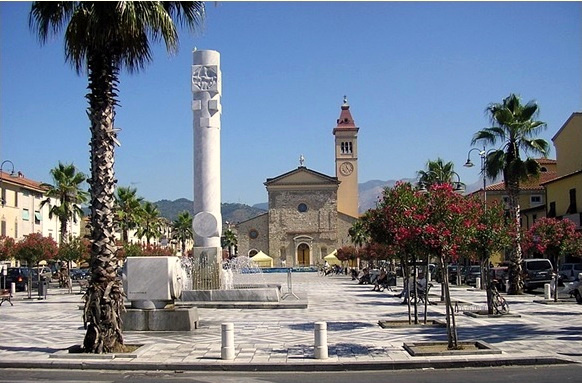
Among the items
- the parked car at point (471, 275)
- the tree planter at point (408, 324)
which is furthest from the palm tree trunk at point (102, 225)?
the parked car at point (471, 275)

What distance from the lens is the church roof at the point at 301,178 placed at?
108688 millimetres

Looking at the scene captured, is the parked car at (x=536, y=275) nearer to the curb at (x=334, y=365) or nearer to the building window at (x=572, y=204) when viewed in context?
the building window at (x=572, y=204)

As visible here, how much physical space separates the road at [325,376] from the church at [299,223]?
93.9m

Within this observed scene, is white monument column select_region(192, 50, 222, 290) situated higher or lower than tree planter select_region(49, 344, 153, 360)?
higher

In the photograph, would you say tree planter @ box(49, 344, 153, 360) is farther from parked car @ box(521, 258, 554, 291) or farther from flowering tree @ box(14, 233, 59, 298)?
flowering tree @ box(14, 233, 59, 298)

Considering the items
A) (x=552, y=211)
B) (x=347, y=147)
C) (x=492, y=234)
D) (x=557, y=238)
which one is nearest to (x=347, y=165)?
(x=347, y=147)

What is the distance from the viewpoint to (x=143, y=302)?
20.4 m

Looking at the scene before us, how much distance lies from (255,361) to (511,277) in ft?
76.1

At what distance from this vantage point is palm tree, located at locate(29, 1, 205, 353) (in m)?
→ 15.3

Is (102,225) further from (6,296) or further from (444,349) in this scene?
(6,296)

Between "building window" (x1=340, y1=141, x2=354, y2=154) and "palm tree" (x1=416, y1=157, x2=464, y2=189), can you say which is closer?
"palm tree" (x1=416, y1=157, x2=464, y2=189)

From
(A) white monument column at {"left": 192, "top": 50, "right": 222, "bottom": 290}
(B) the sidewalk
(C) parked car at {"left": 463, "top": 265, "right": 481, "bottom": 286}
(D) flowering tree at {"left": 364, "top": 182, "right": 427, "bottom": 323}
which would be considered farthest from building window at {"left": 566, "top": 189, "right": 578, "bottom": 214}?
(D) flowering tree at {"left": 364, "top": 182, "right": 427, "bottom": 323}

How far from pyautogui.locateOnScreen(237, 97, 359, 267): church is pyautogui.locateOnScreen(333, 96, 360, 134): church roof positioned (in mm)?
13816

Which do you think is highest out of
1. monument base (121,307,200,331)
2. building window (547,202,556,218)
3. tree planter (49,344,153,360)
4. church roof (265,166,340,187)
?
church roof (265,166,340,187)
